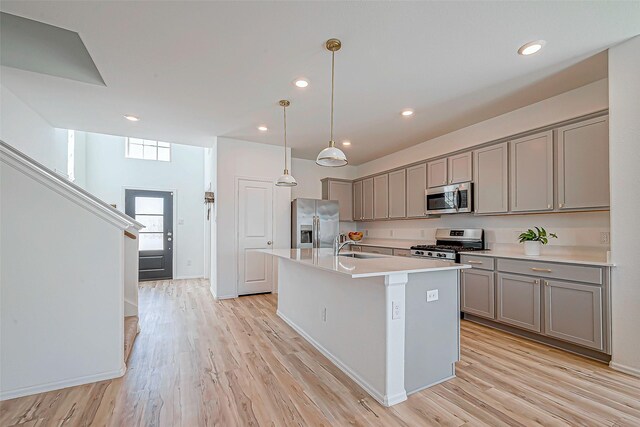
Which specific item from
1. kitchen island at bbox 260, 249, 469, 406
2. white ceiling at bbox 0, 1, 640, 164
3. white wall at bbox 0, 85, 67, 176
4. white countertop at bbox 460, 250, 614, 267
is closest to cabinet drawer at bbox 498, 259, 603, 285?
white countertop at bbox 460, 250, 614, 267

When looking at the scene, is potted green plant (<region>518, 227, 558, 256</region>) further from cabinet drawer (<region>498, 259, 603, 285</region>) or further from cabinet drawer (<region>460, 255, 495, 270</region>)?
cabinet drawer (<region>460, 255, 495, 270</region>)

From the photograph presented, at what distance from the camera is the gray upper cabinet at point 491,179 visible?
11.6 feet

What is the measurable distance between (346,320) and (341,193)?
4190 mm

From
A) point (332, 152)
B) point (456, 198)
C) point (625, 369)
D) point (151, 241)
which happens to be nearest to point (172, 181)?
point (151, 241)

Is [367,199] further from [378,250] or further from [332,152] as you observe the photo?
[332,152]

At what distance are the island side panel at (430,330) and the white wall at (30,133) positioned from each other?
177 inches

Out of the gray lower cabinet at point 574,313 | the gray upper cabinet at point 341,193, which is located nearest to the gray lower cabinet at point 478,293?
the gray lower cabinet at point 574,313

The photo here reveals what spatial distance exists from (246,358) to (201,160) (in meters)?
5.58

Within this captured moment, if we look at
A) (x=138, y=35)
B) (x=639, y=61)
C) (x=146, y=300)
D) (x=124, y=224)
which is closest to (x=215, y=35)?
(x=138, y=35)

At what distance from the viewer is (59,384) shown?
6.94 feet

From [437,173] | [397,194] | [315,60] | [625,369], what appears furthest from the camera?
[397,194]

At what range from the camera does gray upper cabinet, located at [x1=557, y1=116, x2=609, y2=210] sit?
269 centimetres

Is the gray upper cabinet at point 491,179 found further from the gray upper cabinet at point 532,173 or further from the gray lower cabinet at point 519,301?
the gray lower cabinet at point 519,301

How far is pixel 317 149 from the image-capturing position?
18.2 feet
